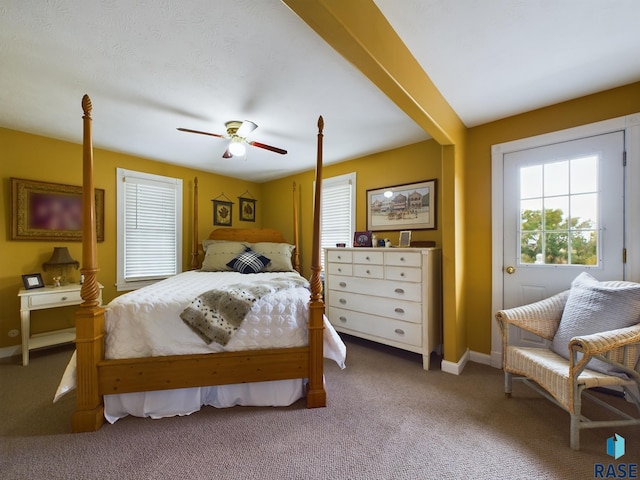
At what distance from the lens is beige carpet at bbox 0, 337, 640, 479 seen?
146 centimetres

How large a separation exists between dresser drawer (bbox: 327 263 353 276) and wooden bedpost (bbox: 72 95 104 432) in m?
2.23

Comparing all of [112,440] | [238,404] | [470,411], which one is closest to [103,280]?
[112,440]

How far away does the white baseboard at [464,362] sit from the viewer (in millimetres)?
2547

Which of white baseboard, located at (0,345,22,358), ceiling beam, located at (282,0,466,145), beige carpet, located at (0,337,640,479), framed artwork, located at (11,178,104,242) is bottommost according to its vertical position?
beige carpet, located at (0,337,640,479)

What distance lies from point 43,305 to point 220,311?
2.21 meters

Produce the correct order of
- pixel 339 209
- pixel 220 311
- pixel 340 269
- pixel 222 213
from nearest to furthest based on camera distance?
pixel 220 311 < pixel 340 269 < pixel 339 209 < pixel 222 213

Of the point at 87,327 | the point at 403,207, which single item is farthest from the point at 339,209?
the point at 87,327

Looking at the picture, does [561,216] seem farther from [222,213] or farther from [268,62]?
[222,213]

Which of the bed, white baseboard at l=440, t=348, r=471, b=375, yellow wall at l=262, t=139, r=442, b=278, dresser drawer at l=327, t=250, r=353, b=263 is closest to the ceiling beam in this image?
the bed

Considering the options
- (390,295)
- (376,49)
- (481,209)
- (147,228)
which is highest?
(376,49)

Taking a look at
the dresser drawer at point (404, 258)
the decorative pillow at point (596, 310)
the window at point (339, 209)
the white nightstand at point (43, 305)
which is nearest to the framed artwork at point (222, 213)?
the window at point (339, 209)

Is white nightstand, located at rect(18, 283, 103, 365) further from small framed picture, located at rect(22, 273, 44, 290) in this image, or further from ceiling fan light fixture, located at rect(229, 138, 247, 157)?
ceiling fan light fixture, located at rect(229, 138, 247, 157)

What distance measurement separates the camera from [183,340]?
6.16ft

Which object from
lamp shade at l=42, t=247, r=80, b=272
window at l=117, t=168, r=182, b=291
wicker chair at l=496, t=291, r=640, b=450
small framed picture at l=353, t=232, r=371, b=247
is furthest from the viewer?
window at l=117, t=168, r=182, b=291
